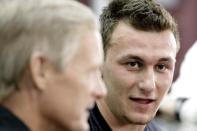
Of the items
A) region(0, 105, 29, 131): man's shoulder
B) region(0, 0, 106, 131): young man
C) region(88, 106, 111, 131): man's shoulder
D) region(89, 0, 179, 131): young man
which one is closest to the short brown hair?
region(89, 0, 179, 131): young man

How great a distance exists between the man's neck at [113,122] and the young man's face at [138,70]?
0.02 m

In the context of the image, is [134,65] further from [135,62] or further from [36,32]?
[36,32]

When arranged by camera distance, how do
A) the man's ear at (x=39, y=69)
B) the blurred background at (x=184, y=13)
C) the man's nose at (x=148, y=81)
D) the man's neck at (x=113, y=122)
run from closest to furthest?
the man's ear at (x=39, y=69), the man's nose at (x=148, y=81), the man's neck at (x=113, y=122), the blurred background at (x=184, y=13)

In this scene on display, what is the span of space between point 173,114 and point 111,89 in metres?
1.30

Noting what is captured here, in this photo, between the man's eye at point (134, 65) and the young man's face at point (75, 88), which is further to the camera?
the man's eye at point (134, 65)

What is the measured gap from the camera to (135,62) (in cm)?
196

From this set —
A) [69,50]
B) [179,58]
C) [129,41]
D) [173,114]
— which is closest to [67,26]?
[69,50]

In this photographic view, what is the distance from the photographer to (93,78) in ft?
4.48

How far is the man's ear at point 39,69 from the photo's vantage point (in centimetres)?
131

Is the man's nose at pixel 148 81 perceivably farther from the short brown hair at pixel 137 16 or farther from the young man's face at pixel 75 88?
the young man's face at pixel 75 88

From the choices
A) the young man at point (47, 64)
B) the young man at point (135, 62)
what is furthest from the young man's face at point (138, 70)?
the young man at point (47, 64)

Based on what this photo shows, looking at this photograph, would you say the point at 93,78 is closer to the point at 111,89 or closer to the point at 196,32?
the point at 111,89

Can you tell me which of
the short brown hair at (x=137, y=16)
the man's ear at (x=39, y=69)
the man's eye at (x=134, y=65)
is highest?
the short brown hair at (x=137, y=16)

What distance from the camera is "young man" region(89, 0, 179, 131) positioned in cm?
194
